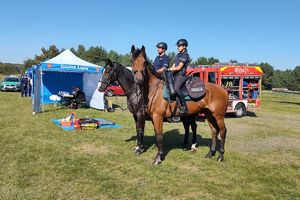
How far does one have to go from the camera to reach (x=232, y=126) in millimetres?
12570

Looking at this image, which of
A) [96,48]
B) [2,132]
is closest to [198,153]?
[2,132]

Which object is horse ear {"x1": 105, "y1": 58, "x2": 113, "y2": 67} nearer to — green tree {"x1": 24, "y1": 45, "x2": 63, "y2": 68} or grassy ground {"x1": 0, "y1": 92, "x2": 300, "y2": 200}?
grassy ground {"x1": 0, "y1": 92, "x2": 300, "y2": 200}

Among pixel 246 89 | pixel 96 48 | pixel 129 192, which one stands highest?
pixel 96 48

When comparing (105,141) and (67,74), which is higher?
(67,74)

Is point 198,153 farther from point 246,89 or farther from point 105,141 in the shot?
point 246,89

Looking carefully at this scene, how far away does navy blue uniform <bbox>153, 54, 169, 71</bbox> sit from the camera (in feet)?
23.4

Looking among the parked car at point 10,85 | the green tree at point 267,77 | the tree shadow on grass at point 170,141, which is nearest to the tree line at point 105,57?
the green tree at point 267,77

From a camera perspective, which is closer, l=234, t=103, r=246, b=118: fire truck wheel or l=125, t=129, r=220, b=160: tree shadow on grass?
l=125, t=129, r=220, b=160: tree shadow on grass

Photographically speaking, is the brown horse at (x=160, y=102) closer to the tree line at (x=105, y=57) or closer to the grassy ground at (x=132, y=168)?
the grassy ground at (x=132, y=168)

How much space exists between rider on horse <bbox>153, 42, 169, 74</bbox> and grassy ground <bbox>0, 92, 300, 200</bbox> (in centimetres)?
228

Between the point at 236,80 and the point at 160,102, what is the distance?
32.1 feet

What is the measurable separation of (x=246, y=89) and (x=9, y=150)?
12501 millimetres

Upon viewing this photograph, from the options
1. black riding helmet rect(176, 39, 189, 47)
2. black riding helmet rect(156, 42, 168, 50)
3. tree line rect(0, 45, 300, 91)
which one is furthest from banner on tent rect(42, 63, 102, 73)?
tree line rect(0, 45, 300, 91)

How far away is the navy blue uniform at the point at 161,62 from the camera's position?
7118 mm
